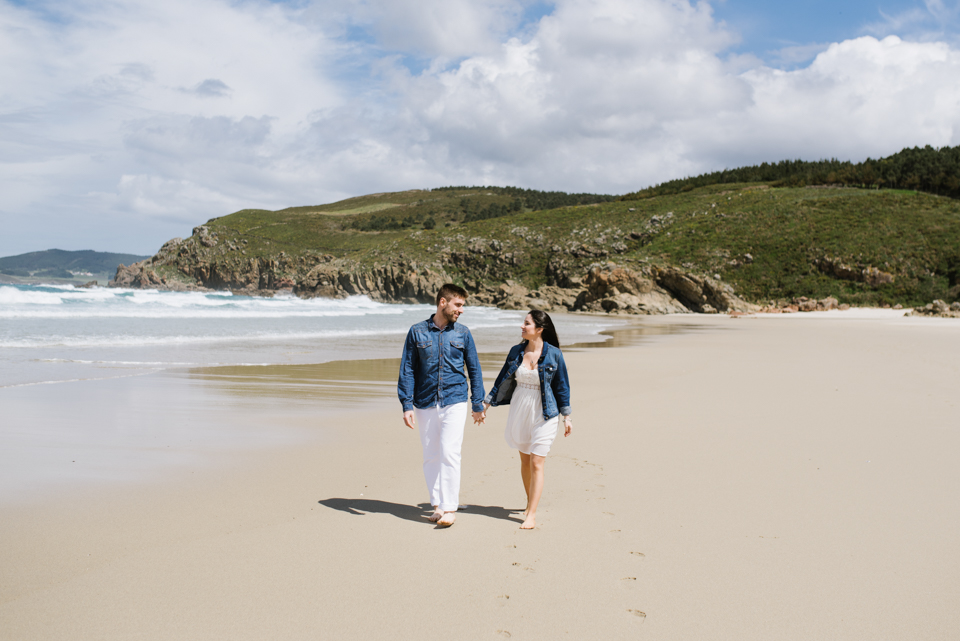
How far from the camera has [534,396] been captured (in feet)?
13.6

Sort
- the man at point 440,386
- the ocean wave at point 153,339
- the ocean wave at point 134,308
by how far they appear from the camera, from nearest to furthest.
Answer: the man at point 440,386 → the ocean wave at point 153,339 → the ocean wave at point 134,308

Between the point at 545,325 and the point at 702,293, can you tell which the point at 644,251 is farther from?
the point at 545,325

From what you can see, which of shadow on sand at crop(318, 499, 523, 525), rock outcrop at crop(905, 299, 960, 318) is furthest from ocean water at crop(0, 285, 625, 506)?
rock outcrop at crop(905, 299, 960, 318)

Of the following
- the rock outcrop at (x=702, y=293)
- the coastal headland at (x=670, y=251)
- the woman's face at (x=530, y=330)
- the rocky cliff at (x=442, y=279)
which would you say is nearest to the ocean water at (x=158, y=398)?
the woman's face at (x=530, y=330)

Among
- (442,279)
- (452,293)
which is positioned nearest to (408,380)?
(452,293)

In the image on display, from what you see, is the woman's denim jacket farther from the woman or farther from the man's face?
the man's face

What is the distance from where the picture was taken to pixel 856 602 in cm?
292

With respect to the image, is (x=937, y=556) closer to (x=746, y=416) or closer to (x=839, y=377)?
(x=746, y=416)

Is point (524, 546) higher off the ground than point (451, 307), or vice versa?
point (451, 307)

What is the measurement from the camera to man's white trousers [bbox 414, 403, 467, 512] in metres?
4.09

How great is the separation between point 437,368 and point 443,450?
0.57 m

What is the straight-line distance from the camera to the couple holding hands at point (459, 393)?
4.11 meters

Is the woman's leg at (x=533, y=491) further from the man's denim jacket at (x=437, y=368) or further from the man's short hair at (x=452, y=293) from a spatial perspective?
the man's short hair at (x=452, y=293)

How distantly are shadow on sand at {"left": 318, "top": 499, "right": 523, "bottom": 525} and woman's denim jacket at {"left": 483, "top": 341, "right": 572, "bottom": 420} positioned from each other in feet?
2.57
